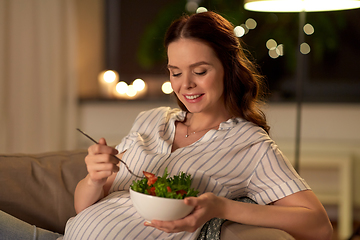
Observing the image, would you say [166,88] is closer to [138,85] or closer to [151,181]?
[138,85]

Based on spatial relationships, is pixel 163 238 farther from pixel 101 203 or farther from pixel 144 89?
pixel 144 89

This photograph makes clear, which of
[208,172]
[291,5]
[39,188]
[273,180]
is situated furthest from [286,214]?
[291,5]

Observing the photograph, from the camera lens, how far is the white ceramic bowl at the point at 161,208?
104 cm

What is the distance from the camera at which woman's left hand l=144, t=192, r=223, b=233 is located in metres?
1.06

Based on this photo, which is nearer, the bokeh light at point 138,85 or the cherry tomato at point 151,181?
the cherry tomato at point 151,181

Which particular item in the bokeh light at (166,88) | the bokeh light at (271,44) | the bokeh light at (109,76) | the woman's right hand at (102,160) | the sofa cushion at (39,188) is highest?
the bokeh light at (271,44)

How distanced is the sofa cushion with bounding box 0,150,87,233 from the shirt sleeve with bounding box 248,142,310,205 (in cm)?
78

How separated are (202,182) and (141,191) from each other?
0.31 metres

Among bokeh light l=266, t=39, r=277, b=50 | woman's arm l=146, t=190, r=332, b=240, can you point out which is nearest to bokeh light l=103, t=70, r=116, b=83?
bokeh light l=266, t=39, r=277, b=50

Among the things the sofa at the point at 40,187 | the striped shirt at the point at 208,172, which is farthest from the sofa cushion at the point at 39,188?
the striped shirt at the point at 208,172

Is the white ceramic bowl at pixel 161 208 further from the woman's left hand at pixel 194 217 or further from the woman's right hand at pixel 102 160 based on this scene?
the woman's right hand at pixel 102 160

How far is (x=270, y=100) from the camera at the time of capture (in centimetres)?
362

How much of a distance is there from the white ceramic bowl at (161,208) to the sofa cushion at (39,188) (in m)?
0.74

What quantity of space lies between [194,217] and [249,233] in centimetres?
21
